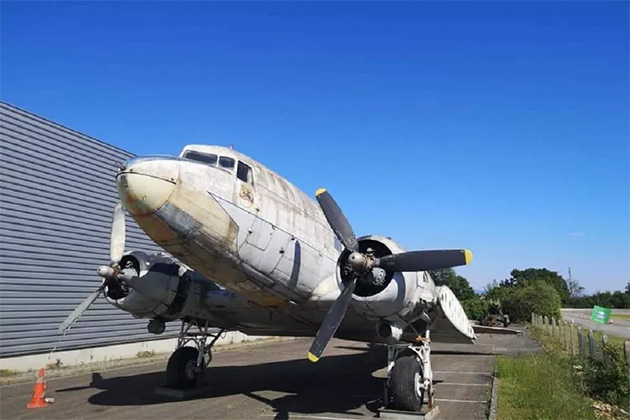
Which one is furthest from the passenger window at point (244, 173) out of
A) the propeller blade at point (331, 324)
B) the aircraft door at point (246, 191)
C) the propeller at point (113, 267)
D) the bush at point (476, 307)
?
the bush at point (476, 307)

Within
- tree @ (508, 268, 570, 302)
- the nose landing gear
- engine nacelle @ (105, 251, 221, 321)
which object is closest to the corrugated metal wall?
engine nacelle @ (105, 251, 221, 321)

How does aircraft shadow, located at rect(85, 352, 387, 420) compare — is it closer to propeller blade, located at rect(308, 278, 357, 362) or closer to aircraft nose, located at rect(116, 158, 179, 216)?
propeller blade, located at rect(308, 278, 357, 362)

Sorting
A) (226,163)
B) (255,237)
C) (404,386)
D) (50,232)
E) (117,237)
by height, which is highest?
(226,163)

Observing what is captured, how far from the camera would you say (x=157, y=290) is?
12.0 metres

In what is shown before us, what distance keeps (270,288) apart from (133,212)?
3426 mm

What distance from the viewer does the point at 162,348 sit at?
22234 mm

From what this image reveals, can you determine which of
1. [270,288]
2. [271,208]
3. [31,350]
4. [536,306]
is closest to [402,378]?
[270,288]

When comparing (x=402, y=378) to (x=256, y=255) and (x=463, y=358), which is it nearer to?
(x=256, y=255)

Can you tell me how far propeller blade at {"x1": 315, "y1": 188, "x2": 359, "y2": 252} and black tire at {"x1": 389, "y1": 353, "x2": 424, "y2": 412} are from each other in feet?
8.73

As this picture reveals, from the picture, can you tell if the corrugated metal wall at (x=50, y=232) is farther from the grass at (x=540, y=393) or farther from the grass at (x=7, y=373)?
the grass at (x=540, y=393)

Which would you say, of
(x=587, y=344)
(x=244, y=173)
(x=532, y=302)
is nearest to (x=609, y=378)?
(x=587, y=344)

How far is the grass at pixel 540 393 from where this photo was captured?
9.20 meters

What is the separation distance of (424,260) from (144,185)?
5242 millimetres

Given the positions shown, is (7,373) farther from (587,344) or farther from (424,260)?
(587,344)
